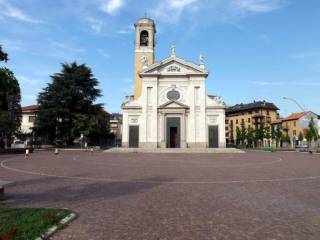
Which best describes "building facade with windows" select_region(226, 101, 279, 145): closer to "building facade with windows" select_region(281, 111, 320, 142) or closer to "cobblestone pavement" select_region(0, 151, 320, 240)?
"building facade with windows" select_region(281, 111, 320, 142)

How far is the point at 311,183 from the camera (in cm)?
1431

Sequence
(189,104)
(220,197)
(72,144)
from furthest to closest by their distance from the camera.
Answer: (72,144) → (189,104) → (220,197)

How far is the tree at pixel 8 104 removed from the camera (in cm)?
859

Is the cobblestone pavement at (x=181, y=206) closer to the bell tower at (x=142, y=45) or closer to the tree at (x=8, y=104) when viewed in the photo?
the tree at (x=8, y=104)

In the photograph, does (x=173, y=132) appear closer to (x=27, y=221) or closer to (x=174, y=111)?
(x=174, y=111)

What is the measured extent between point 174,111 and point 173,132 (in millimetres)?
3588

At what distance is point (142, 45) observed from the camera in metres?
69.1

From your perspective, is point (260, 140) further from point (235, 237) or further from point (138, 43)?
point (235, 237)

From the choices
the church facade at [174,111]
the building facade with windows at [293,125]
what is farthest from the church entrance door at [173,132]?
the building facade with windows at [293,125]

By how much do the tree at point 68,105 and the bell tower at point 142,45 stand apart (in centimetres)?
Result: 888

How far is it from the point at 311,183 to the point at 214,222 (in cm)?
831

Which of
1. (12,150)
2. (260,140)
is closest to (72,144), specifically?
(12,150)

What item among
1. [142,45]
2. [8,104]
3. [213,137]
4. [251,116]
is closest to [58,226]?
[213,137]

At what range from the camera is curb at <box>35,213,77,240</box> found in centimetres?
626
